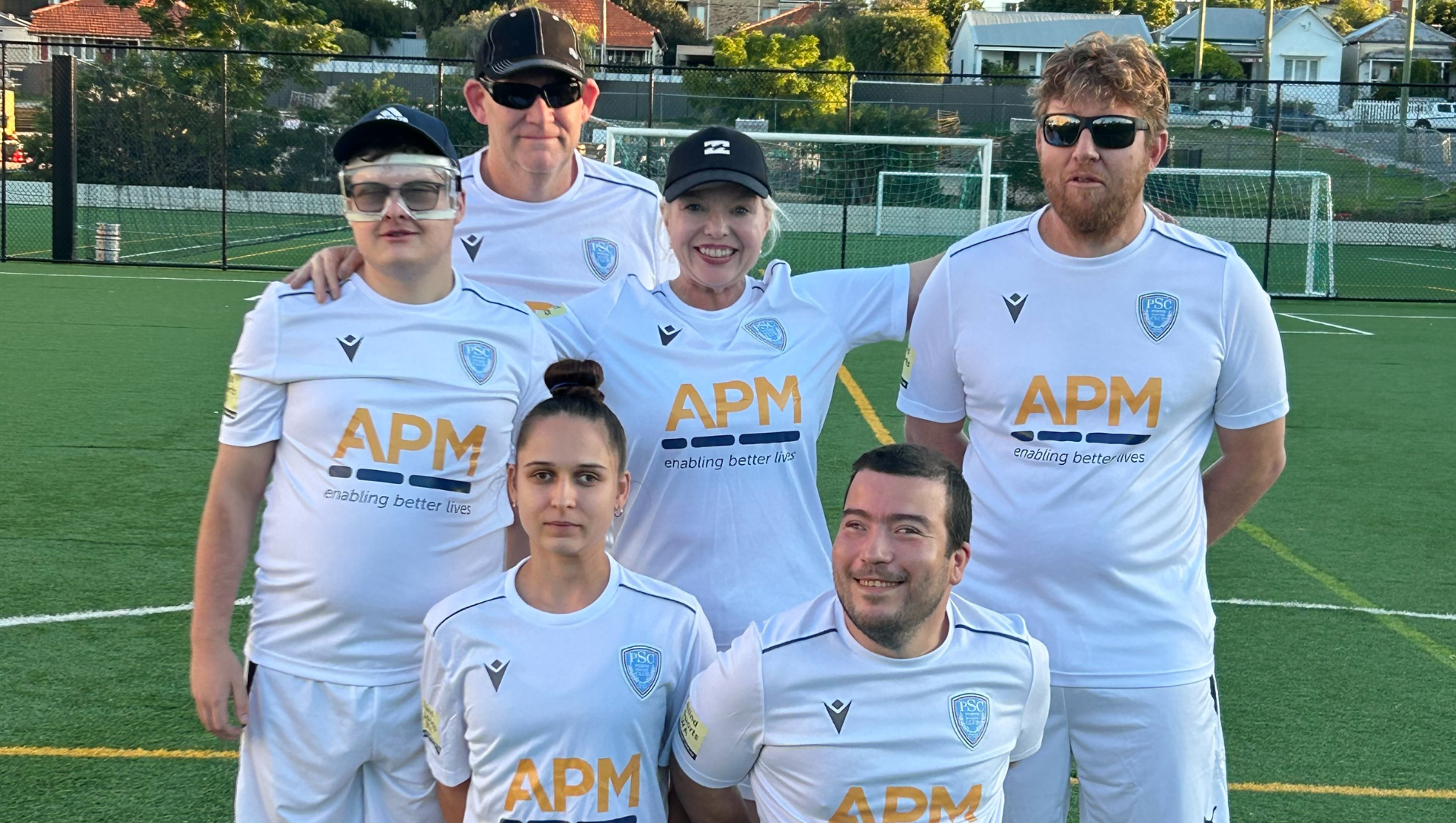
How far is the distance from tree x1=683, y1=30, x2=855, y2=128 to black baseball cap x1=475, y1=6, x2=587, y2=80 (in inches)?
578

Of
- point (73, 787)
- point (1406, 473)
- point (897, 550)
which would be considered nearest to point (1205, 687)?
point (897, 550)

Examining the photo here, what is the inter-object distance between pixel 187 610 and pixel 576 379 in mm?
3582

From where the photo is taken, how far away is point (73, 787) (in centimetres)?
417

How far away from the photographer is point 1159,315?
2820mm

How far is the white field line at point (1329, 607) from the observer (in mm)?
6109

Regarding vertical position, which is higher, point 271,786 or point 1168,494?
point 1168,494

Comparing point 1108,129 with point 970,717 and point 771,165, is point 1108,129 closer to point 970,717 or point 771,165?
point 970,717

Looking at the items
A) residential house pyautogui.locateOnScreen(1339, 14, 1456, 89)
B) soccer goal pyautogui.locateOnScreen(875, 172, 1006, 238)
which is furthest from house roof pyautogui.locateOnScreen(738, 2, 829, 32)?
soccer goal pyautogui.locateOnScreen(875, 172, 1006, 238)

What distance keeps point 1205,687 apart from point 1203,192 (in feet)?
77.5

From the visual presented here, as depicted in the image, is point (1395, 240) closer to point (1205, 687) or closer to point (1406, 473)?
point (1406, 473)

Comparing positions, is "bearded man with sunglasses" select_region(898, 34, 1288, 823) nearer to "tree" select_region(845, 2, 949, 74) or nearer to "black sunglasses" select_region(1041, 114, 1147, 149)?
"black sunglasses" select_region(1041, 114, 1147, 149)

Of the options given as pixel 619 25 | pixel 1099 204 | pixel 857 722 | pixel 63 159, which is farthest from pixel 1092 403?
pixel 619 25

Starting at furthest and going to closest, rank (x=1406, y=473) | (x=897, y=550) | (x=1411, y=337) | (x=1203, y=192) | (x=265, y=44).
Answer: (x=265, y=44) < (x=1203, y=192) < (x=1411, y=337) < (x=1406, y=473) < (x=897, y=550)

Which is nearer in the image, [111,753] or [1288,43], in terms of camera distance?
[111,753]
